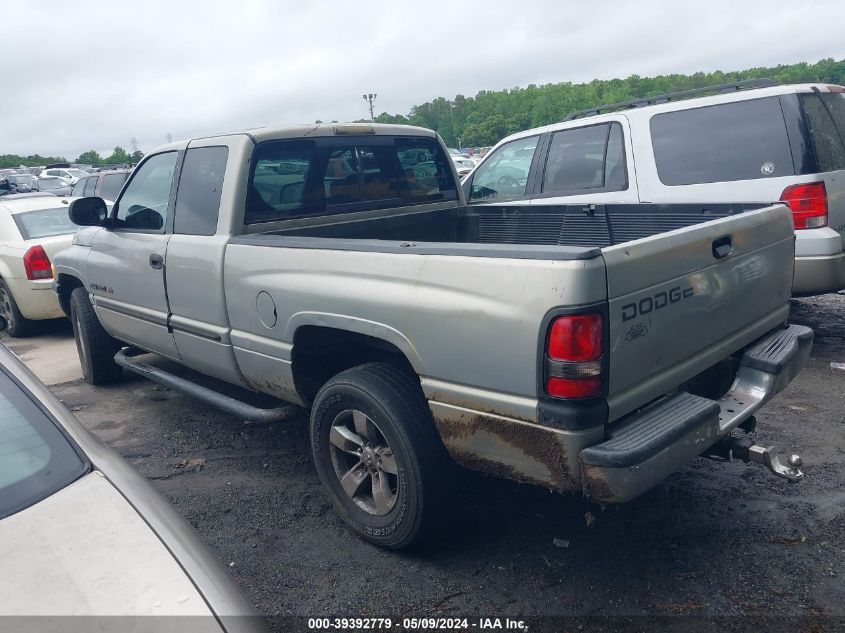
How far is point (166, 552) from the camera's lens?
177cm

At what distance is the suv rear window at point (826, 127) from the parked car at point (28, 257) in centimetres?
707

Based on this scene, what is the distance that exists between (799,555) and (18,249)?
778 centimetres

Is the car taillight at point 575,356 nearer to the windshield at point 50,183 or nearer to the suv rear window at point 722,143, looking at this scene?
the suv rear window at point 722,143

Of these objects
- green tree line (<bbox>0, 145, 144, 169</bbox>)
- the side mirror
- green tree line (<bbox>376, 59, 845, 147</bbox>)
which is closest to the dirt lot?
the side mirror

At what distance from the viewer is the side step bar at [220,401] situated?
12.3 ft

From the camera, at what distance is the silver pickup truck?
95.6 inches

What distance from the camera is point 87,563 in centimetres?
170

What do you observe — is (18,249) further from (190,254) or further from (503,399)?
(503,399)

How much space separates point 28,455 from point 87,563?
514mm

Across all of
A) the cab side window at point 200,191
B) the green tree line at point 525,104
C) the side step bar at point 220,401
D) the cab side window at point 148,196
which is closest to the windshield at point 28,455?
the side step bar at point 220,401

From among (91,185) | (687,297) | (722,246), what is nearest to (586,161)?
(722,246)

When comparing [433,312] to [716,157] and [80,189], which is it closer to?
[716,157]

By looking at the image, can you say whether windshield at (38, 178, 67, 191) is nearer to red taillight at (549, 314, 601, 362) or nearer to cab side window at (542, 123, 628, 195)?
cab side window at (542, 123, 628, 195)

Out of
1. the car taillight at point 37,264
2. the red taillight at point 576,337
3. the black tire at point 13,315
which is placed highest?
the red taillight at point 576,337
